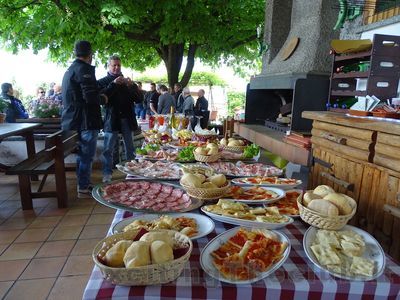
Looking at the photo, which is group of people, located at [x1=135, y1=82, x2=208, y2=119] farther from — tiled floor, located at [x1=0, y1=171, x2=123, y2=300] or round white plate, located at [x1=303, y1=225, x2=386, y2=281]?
round white plate, located at [x1=303, y1=225, x2=386, y2=281]

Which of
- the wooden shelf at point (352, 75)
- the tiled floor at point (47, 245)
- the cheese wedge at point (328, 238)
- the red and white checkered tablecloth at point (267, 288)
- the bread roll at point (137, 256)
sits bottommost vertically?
the tiled floor at point (47, 245)

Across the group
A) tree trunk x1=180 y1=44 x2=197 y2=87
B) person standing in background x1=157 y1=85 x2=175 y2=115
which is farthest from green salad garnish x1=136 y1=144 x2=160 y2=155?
tree trunk x1=180 y1=44 x2=197 y2=87

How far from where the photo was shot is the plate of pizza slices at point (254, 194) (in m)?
1.46

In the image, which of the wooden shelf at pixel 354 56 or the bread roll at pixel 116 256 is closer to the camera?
the bread roll at pixel 116 256

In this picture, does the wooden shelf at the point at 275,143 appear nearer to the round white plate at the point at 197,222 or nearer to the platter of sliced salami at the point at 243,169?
the platter of sliced salami at the point at 243,169

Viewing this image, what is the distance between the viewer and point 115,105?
4.04m

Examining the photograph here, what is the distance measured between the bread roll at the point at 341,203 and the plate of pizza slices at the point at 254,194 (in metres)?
0.32

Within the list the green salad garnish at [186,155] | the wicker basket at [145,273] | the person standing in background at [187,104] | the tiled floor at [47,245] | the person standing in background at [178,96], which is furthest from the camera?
the person standing in background at [178,96]

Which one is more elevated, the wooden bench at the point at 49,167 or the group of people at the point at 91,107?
the group of people at the point at 91,107

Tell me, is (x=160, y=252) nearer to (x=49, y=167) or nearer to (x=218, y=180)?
(x=218, y=180)

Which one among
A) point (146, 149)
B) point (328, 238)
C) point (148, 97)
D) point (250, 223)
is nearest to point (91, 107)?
point (146, 149)

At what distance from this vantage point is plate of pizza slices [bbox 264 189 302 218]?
1.36m

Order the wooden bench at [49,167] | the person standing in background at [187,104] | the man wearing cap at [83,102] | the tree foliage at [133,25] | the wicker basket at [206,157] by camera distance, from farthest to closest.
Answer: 1. the person standing in background at [187,104]
2. the tree foliage at [133,25]
3. the man wearing cap at [83,102]
4. the wooden bench at [49,167]
5. the wicker basket at [206,157]

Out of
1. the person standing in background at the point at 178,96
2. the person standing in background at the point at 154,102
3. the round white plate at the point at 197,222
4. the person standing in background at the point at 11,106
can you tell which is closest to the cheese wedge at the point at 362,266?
the round white plate at the point at 197,222
